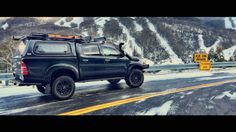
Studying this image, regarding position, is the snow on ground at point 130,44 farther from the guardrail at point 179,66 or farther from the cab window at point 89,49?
the cab window at point 89,49

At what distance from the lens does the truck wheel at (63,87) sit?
7.34 meters

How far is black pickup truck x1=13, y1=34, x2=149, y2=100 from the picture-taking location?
7.10 m

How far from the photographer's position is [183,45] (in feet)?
88.6

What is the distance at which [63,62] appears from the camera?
24.9ft

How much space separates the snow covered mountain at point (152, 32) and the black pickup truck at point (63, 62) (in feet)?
41.0

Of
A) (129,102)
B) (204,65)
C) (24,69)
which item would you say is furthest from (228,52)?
(24,69)

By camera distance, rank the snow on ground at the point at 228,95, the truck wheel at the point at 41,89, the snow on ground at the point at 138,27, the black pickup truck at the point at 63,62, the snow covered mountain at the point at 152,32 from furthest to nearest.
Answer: the snow on ground at the point at 138,27 → the snow covered mountain at the point at 152,32 → the truck wheel at the point at 41,89 → the snow on ground at the point at 228,95 → the black pickup truck at the point at 63,62

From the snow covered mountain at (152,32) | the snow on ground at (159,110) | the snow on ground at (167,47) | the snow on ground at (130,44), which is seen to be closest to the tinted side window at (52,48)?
the snow on ground at (159,110)

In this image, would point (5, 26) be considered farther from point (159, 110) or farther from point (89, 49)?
point (159, 110)

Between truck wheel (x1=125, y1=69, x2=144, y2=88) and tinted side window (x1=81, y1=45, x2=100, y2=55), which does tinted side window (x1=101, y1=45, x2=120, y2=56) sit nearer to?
tinted side window (x1=81, y1=45, x2=100, y2=55)

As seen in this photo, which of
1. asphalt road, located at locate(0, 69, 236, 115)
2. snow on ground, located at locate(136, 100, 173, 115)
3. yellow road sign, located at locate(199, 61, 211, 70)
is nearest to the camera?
snow on ground, located at locate(136, 100, 173, 115)

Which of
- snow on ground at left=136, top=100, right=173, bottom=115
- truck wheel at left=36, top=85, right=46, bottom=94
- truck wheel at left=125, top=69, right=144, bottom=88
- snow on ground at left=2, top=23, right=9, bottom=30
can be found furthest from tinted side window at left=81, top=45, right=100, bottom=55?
snow on ground at left=2, top=23, right=9, bottom=30
